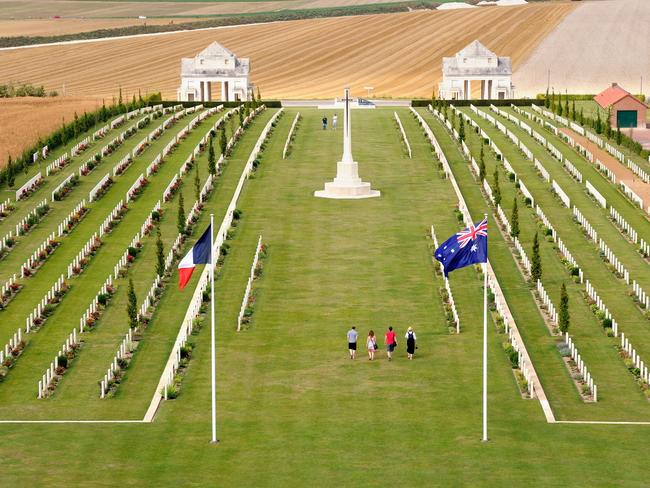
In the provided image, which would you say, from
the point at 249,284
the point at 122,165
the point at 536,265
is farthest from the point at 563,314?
the point at 122,165

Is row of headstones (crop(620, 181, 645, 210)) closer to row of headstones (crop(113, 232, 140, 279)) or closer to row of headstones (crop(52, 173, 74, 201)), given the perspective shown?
row of headstones (crop(113, 232, 140, 279))

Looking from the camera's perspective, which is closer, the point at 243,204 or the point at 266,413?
the point at 266,413

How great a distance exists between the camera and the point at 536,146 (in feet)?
345

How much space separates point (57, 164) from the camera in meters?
96.5

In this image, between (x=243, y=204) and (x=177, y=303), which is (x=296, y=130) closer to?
(x=243, y=204)

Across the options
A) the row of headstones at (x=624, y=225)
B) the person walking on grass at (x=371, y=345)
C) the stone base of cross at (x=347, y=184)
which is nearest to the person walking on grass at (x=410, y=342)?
the person walking on grass at (x=371, y=345)

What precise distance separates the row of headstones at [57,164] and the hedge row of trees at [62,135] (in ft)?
4.31

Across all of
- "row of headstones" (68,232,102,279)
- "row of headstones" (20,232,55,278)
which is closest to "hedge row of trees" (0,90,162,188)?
"row of headstones" (20,232,55,278)

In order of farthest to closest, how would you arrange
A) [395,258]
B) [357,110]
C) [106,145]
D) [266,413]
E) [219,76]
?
1. [219,76]
2. [357,110]
3. [106,145]
4. [395,258]
5. [266,413]

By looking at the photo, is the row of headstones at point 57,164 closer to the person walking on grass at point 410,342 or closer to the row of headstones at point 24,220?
the row of headstones at point 24,220

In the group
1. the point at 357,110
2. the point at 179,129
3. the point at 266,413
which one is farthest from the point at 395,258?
the point at 357,110

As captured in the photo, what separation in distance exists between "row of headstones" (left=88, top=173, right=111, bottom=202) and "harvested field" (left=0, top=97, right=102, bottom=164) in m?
12.5

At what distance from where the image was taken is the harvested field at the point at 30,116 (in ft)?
363

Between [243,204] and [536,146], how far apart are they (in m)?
27.7
